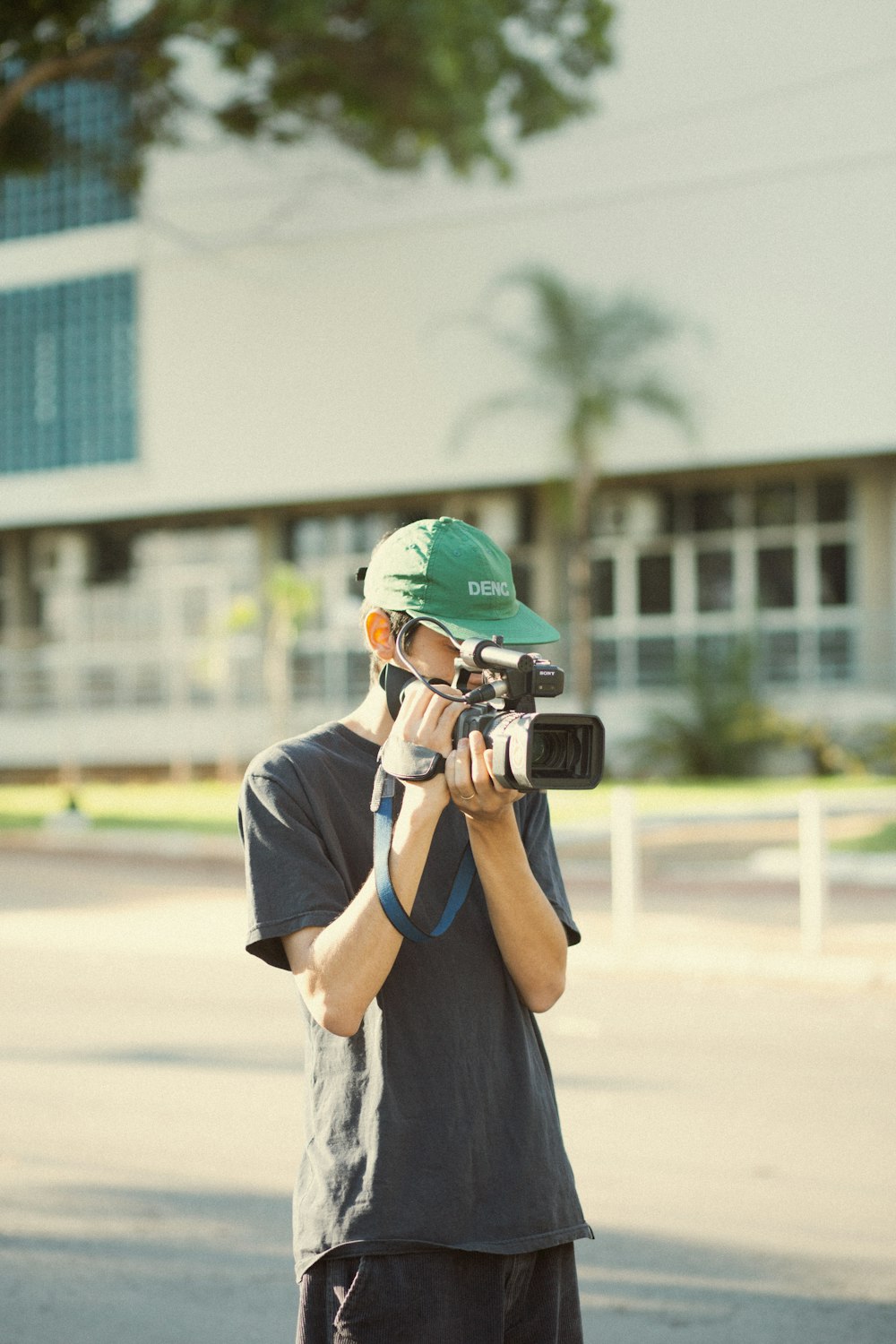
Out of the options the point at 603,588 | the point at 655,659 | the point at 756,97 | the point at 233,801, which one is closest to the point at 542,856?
the point at 233,801

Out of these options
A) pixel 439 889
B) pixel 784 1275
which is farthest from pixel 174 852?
pixel 439 889

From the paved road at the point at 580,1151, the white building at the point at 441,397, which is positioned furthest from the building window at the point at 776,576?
the paved road at the point at 580,1151

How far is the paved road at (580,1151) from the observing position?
4.37 meters

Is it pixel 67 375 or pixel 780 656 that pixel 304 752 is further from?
pixel 67 375

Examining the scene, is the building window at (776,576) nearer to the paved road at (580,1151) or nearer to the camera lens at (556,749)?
the paved road at (580,1151)

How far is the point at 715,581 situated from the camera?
2602 centimetres

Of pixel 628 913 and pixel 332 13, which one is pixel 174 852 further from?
pixel 332 13

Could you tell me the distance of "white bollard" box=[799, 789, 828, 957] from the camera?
9906 millimetres

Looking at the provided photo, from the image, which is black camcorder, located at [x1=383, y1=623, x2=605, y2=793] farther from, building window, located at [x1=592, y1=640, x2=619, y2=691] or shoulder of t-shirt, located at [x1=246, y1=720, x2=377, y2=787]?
building window, located at [x1=592, y1=640, x2=619, y2=691]

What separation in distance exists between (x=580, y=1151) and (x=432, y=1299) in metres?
3.85

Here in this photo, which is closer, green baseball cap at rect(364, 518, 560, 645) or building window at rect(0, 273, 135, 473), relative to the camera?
green baseball cap at rect(364, 518, 560, 645)

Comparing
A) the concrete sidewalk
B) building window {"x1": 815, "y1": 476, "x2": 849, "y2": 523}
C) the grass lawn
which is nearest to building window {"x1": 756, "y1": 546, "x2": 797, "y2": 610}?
building window {"x1": 815, "y1": 476, "x2": 849, "y2": 523}

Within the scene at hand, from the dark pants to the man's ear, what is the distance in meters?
0.81

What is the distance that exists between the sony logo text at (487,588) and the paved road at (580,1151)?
105 inches
